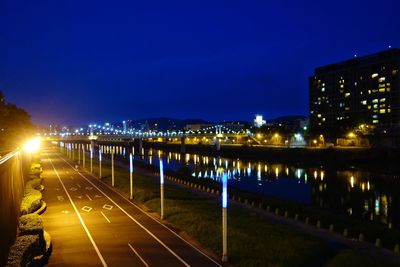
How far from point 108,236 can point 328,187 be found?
48.8 meters

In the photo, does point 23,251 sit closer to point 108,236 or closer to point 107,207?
point 108,236

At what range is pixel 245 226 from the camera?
2869 centimetres

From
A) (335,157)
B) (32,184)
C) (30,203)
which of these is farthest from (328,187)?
(30,203)

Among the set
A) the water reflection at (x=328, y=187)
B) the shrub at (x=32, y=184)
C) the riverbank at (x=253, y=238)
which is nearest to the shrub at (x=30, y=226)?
the riverbank at (x=253, y=238)

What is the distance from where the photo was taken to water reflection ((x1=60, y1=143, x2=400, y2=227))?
5215 centimetres

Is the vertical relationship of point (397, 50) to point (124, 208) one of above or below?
above

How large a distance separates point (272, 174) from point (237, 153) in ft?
173

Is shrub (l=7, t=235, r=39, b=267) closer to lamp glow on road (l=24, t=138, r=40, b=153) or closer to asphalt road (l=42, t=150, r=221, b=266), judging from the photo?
asphalt road (l=42, t=150, r=221, b=266)

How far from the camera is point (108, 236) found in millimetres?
27672

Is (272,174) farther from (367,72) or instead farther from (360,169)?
(367,72)

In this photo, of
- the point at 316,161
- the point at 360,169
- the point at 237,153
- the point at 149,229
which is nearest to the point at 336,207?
the point at 149,229

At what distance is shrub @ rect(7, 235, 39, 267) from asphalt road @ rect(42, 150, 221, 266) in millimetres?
1381

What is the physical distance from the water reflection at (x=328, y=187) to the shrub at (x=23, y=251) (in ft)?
A: 108

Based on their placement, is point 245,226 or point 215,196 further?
point 215,196
